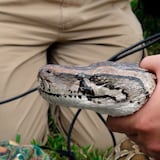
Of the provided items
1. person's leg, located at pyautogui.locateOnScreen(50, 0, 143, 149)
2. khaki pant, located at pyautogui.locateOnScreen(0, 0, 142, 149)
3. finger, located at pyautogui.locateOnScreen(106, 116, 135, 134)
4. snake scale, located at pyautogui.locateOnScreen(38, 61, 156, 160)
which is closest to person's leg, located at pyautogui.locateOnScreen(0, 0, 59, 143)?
khaki pant, located at pyautogui.locateOnScreen(0, 0, 142, 149)

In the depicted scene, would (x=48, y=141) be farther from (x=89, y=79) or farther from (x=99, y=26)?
(x=89, y=79)

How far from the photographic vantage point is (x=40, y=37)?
3129mm

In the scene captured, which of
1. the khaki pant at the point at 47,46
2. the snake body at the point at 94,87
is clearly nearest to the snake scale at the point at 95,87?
the snake body at the point at 94,87

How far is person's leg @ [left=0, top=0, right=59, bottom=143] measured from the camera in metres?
2.98

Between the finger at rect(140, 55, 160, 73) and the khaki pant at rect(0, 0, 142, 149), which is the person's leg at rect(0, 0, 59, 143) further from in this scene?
the finger at rect(140, 55, 160, 73)

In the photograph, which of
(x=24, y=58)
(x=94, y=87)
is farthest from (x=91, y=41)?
(x=94, y=87)

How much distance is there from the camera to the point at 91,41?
10.8 feet

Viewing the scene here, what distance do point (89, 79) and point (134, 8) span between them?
2.94m

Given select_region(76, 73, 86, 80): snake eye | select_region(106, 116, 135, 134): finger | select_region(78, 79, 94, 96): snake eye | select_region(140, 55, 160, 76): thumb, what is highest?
select_region(140, 55, 160, 76): thumb

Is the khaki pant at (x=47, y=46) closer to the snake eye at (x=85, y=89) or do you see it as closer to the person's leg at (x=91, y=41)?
the person's leg at (x=91, y=41)

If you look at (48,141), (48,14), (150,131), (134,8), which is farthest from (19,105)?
(134,8)

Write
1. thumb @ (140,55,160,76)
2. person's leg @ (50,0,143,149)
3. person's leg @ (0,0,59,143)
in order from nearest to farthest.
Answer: thumb @ (140,55,160,76) < person's leg @ (0,0,59,143) < person's leg @ (50,0,143,149)

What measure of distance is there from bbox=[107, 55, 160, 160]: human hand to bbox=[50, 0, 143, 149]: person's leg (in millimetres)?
1296

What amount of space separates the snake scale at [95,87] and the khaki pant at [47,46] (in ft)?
4.40
